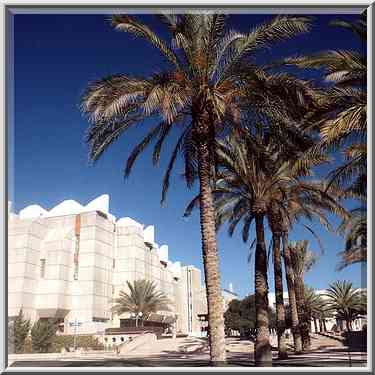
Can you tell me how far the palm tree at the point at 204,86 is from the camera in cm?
1074

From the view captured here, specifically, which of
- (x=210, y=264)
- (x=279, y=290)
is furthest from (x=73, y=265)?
(x=210, y=264)

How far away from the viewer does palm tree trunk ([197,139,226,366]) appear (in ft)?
34.7

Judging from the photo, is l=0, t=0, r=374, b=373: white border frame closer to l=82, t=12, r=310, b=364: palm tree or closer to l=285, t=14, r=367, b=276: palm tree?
l=285, t=14, r=367, b=276: palm tree

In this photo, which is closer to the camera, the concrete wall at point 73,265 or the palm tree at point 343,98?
the palm tree at point 343,98

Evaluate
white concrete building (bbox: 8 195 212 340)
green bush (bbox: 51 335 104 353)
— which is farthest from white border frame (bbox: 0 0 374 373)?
white concrete building (bbox: 8 195 212 340)

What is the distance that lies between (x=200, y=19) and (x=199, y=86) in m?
1.34

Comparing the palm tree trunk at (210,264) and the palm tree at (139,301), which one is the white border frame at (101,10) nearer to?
Result: the palm tree trunk at (210,264)

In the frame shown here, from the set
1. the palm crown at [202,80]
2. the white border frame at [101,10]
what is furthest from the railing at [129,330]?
the white border frame at [101,10]

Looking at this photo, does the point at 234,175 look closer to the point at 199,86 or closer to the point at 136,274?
the point at 199,86

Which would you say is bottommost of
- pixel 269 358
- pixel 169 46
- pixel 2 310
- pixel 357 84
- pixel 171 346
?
pixel 171 346

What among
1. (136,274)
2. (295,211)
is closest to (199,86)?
(295,211)

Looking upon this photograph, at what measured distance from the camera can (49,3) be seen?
811 centimetres

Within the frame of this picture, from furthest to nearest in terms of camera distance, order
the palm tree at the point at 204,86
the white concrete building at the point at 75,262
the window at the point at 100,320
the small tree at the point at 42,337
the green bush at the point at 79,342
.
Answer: the window at the point at 100,320
the white concrete building at the point at 75,262
the green bush at the point at 79,342
the small tree at the point at 42,337
the palm tree at the point at 204,86

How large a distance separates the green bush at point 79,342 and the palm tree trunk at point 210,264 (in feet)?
127
